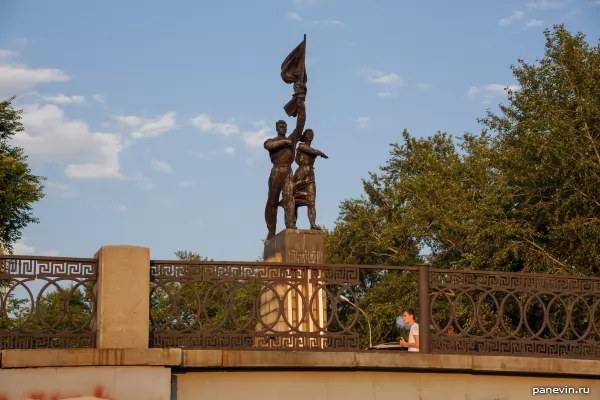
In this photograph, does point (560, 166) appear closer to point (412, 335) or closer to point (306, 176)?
point (306, 176)

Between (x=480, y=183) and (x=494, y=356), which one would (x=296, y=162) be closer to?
(x=494, y=356)

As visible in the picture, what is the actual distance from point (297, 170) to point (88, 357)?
809 centimetres

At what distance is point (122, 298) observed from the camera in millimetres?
11977

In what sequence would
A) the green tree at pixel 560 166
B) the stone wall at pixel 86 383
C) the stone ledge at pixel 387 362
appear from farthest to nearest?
the green tree at pixel 560 166, the stone ledge at pixel 387 362, the stone wall at pixel 86 383

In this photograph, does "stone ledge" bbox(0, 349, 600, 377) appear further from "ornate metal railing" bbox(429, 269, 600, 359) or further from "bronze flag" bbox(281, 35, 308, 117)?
"bronze flag" bbox(281, 35, 308, 117)

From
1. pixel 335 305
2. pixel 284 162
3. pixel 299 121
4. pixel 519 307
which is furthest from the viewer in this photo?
pixel 284 162

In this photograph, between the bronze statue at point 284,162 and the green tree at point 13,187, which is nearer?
the bronze statue at point 284,162

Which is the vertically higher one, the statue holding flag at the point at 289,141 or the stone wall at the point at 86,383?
the statue holding flag at the point at 289,141

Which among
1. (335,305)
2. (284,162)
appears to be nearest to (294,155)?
(284,162)

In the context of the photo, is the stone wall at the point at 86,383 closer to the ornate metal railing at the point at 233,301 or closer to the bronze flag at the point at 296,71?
the ornate metal railing at the point at 233,301

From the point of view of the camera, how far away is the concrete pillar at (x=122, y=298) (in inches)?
468

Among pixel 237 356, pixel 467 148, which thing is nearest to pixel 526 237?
Result: pixel 237 356

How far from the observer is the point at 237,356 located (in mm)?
12250

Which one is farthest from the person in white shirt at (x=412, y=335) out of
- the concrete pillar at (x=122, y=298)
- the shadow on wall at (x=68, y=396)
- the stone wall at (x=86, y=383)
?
the shadow on wall at (x=68, y=396)
